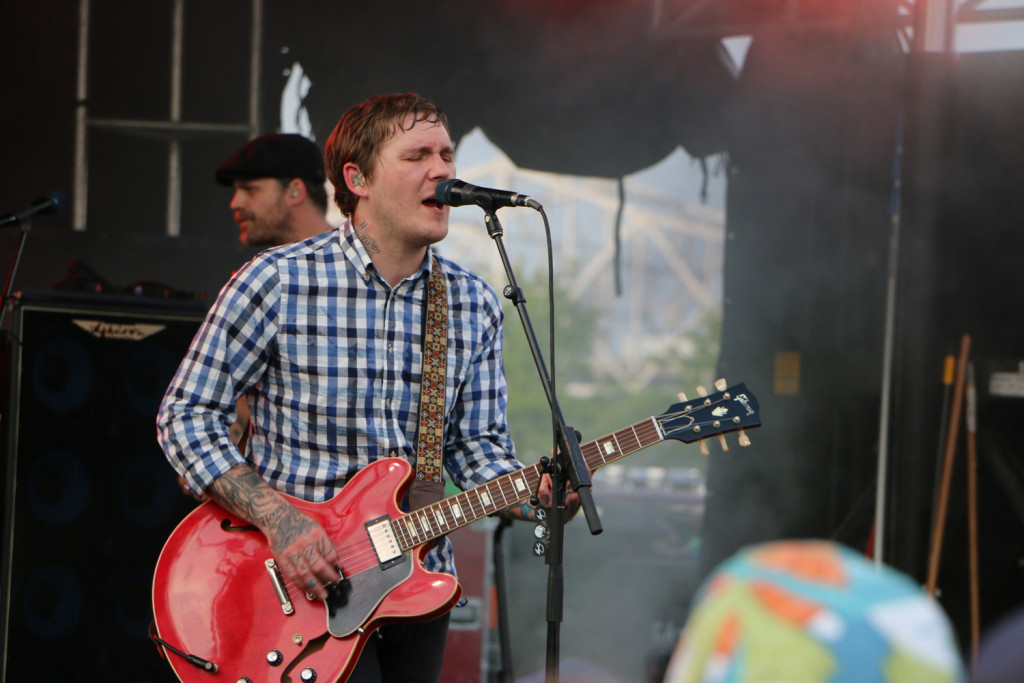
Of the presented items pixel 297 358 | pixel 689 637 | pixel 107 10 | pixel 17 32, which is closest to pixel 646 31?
pixel 107 10

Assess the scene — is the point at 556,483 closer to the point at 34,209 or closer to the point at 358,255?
the point at 358,255

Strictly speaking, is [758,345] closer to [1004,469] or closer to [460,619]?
[1004,469]

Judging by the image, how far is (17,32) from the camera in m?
4.21

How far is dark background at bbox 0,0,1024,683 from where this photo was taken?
13.8 ft

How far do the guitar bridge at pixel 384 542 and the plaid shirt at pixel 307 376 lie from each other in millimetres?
124

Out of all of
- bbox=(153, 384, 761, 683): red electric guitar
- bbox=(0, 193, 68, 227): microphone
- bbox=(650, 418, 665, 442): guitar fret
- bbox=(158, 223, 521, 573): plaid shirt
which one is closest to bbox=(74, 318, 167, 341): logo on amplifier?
bbox=(0, 193, 68, 227): microphone

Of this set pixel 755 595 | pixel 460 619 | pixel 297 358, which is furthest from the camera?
pixel 460 619

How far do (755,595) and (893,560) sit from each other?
4041 mm

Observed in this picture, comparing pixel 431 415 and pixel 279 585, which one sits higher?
pixel 431 415

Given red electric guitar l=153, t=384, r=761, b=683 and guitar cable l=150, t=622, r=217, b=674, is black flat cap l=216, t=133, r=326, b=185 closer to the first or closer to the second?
red electric guitar l=153, t=384, r=761, b=683

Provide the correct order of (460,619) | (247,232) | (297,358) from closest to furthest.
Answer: (297,358) → (247,232) → (460,619)

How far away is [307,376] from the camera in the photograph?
228cm

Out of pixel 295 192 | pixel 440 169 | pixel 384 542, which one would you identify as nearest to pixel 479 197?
pixel 440 169

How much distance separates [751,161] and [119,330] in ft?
9.93
